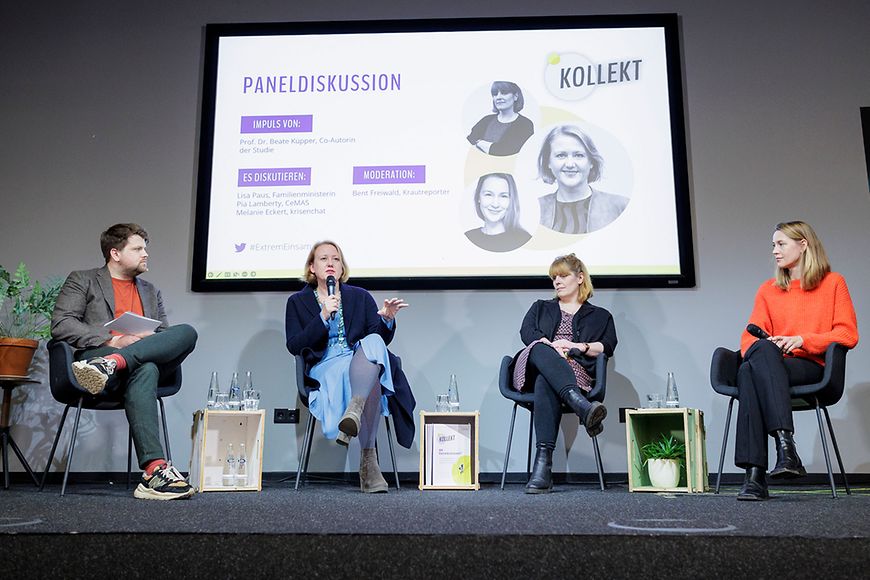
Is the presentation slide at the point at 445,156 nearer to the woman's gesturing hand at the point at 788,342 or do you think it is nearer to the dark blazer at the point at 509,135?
the dark blazer at the point at 509,135

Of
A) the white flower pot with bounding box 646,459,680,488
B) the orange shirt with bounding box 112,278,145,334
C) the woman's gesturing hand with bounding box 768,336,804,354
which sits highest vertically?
the orange shirt with bounding box 112,278,145,334

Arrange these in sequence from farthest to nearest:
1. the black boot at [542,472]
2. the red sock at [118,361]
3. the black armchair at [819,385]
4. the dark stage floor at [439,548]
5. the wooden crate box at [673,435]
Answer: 1. the wooden crate box at [673,435]
2. the black boot at [542,472]
3. the black armchair at [819,385]
4. the red sock at [118,361]
5. the dark stage floor at [439,548]

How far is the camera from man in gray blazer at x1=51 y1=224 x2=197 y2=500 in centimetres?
286

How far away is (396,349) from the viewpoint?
426 cm

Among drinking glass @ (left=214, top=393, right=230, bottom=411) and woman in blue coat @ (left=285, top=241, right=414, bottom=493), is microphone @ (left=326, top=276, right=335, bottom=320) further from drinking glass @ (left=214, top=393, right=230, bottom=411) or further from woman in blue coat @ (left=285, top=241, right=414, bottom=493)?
drinking glass @ (left=214, top=393, right=230, bottom=411)

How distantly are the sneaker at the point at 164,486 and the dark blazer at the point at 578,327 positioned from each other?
1587mm

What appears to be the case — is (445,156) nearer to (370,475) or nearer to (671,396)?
(671,396)

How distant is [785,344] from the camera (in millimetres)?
3141

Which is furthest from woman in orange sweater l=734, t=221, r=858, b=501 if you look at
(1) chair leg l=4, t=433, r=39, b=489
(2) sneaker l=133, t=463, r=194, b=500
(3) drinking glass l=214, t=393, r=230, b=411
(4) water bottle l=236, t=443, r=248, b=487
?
(1) chair leg l=4, t=433, r=39, b=489

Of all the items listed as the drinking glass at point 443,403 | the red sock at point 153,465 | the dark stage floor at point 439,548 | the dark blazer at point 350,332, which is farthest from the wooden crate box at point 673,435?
the red sock at point 153,465

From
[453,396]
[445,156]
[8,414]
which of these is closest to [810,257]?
[453,396]

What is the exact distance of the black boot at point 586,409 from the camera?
10.2ft

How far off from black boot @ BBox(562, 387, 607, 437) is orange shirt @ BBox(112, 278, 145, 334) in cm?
191

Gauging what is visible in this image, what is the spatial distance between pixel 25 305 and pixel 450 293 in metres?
2.18
